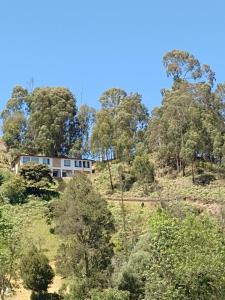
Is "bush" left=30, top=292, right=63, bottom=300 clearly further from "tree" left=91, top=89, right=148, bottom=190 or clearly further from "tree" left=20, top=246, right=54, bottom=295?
"tree" left=91, top=89, right=148, bottom=190

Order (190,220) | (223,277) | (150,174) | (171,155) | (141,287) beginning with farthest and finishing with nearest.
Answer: (171,155) → (150,174) → (141,287) → (190,220) → (223,277)

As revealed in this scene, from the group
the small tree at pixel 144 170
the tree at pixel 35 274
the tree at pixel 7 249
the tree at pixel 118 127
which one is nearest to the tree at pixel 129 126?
the tree at pixel 118 127

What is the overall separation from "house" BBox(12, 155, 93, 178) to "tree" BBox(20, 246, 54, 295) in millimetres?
40717

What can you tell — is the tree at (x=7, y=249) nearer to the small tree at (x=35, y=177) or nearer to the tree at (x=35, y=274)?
the tree at (x=35, y=274)

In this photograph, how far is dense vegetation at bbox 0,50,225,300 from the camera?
30.2m

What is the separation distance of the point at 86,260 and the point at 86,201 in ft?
11.7

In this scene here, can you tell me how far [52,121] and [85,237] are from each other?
5055cm

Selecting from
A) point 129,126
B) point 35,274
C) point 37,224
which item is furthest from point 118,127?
point 35,274

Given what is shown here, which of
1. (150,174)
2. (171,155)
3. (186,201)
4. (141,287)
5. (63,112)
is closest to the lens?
(141,287)

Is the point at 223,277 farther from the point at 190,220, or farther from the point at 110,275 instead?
the point at 110,275

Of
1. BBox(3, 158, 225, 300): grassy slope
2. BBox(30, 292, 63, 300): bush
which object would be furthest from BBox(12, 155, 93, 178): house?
BBox(30, 292, 63, 300): bush

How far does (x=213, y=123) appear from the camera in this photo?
75.9 meters

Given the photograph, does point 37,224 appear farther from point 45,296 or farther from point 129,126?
point 129,126

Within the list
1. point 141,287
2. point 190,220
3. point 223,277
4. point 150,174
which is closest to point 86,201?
point 141,287
